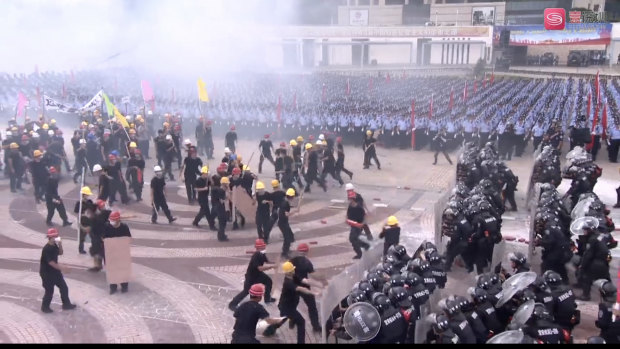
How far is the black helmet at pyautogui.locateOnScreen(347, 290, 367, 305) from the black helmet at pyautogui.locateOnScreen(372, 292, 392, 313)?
170 millimetres

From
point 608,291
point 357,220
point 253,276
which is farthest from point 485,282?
point 357,220

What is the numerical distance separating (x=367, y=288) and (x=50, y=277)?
4729 millimetres

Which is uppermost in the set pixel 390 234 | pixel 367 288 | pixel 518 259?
pixel 367 288

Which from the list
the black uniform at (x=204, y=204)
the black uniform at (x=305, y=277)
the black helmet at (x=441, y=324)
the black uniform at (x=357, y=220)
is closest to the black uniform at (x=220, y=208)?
the black uniform at (x=204, y=204)

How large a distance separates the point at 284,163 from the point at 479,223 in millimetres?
5907

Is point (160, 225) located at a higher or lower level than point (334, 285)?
lower

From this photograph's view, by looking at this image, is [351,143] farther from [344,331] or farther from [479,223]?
[344,331]

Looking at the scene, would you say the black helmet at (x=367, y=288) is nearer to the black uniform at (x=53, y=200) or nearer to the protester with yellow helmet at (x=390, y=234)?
the protester with yellow helmet at (x=390, y=234)

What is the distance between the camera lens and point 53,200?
40.3ft

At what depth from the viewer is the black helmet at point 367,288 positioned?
270 inches

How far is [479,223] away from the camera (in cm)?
959

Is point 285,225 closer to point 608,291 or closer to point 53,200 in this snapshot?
point 53,200

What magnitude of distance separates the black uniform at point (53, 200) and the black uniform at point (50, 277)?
12.6ft

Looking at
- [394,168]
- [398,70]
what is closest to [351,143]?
[394,168]
